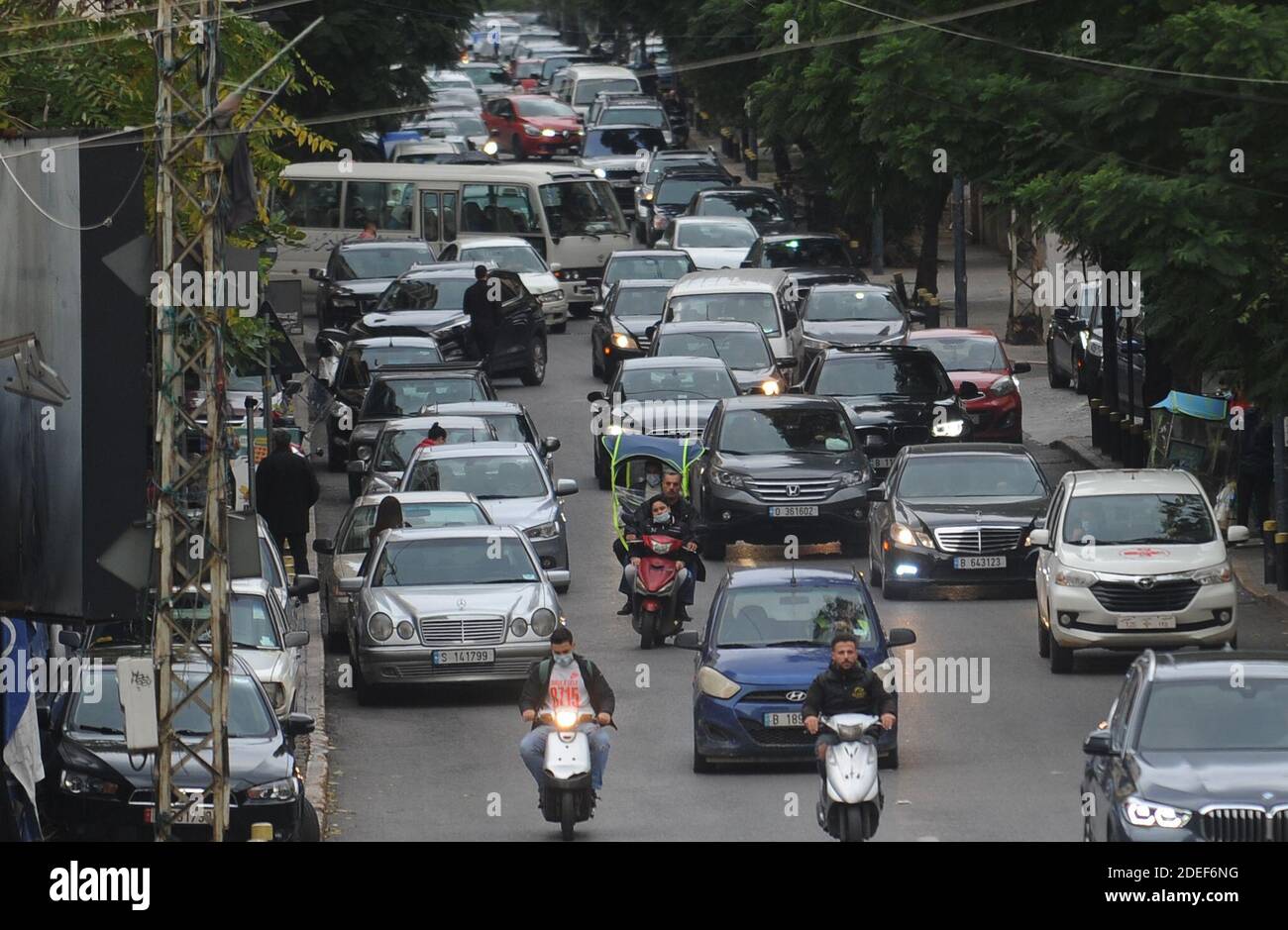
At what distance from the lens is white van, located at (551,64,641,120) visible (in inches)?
3314

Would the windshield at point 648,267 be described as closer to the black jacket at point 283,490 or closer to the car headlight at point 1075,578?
the black jacket at point 283,490

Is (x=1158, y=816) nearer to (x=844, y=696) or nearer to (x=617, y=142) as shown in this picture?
(x=844, y=696)

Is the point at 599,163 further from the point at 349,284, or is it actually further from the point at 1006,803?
the point at 1006,803

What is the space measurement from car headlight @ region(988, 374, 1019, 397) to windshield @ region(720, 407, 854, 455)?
5.42 meters

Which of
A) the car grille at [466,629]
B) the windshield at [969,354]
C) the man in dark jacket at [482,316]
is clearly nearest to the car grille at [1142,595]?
the car grille at [466,629]

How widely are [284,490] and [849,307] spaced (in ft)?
45.1

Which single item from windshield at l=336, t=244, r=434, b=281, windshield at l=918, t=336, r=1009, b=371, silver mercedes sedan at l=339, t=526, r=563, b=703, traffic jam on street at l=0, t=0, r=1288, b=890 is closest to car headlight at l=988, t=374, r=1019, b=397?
traffic jam on street at l=0, t=0, r=1288, b=890

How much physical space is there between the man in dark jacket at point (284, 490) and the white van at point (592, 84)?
55201mm

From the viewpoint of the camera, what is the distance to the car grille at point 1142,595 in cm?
2344

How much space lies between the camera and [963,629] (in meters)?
25.8

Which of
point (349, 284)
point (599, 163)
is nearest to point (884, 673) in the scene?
point (349, 284)

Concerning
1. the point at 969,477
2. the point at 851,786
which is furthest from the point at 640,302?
the point at 851,786

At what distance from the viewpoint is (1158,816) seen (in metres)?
14.2

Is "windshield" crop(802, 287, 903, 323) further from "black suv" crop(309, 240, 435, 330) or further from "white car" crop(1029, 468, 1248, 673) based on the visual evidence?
"white car" crop(1029, 468, 1248, 673)
